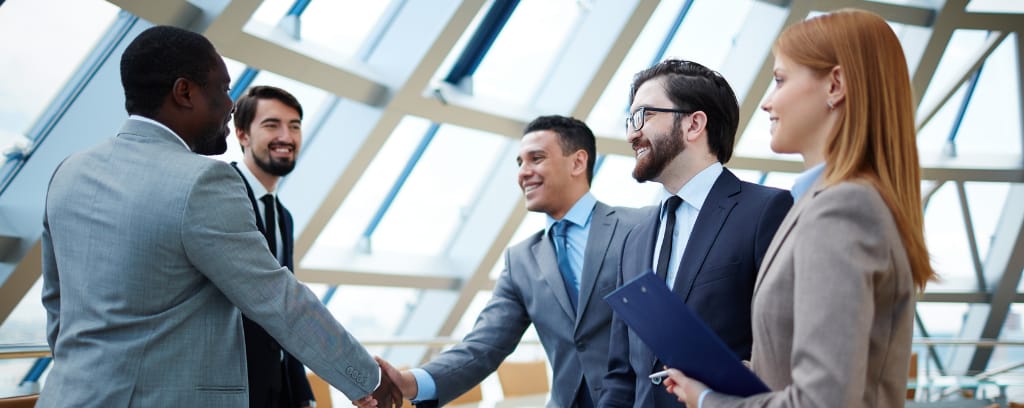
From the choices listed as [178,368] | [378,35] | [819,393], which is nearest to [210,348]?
[178,368]

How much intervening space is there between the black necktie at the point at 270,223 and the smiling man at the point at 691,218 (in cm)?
124

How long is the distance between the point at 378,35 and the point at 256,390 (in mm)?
5097

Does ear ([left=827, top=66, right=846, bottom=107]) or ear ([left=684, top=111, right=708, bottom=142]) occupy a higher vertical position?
ear ([left=827, top=66, right=846, bottom=107])

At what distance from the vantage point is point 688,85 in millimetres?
2541

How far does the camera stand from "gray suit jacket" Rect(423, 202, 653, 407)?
9.44 ft

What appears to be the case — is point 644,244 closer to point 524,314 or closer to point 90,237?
point 524,314

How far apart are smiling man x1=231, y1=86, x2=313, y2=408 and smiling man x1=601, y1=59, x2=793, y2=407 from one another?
3.53 ft

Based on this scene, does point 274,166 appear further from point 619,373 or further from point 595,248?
point 619,373

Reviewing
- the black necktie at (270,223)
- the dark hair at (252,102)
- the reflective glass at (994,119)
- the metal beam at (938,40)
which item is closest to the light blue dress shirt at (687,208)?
the black necktie at (270,223)

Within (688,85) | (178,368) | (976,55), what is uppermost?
(976,55)

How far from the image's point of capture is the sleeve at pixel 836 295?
144cm

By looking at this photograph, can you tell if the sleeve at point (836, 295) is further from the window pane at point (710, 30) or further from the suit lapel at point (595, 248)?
the window pane at point (710, 30)

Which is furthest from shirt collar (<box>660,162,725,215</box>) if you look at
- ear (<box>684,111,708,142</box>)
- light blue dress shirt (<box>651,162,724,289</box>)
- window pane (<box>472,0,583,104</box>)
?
window pane (<box>472,0,583,104</box>)

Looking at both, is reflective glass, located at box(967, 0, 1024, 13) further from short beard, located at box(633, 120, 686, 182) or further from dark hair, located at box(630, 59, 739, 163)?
short beard, located at box(633, 120, 686, 182)
